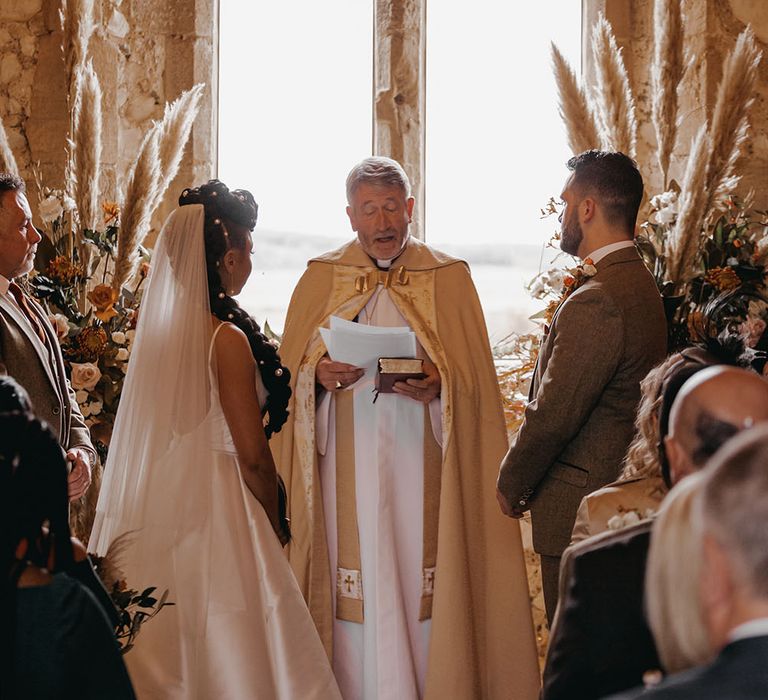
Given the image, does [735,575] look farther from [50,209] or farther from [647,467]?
[50,209]

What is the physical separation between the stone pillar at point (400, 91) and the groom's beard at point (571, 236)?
78.2 inches

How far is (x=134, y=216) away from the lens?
422cm

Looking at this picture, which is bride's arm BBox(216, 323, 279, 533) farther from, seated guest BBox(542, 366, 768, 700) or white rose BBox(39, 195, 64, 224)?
white rose BBox(39, 195, 64, 224)

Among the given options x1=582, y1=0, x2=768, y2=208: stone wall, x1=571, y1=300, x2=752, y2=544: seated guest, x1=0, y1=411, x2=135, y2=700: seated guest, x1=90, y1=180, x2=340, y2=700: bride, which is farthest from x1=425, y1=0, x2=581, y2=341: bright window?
x1=0, y1=411, x2=135, y2=700: seated guest

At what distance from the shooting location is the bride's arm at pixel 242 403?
285 centimetres

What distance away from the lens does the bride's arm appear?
2850mm

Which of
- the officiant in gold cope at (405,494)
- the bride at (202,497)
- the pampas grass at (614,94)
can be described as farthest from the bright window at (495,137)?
the bride at (202,497)

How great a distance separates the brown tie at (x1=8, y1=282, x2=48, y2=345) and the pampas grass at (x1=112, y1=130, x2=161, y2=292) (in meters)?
0.83

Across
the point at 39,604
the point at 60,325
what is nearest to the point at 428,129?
the point at 60,325

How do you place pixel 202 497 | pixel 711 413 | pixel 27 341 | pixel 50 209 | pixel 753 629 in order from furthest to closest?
pixel 50 209
pixel 27 341
pixel 202 497
pixel 711 413
pixel 753 629

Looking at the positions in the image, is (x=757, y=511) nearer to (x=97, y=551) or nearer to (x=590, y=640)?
(x=590, y=640)

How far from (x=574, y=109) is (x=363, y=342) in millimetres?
1699

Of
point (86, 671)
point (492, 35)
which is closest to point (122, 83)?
point (492, 35)

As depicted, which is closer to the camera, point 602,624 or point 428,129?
point 602,624
